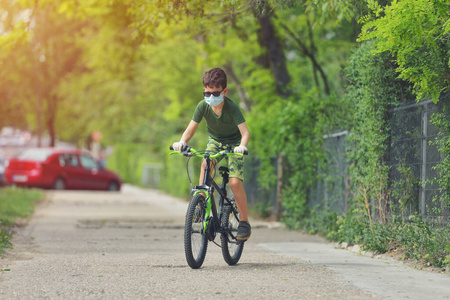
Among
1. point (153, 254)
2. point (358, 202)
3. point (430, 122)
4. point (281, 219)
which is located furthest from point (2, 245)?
point (281, 219)

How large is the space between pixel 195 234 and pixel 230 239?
0.77 metres

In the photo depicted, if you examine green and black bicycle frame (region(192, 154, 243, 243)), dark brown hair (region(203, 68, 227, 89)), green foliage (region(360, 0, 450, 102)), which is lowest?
green and black bicycle frame (region(192, 154, 243, 243))

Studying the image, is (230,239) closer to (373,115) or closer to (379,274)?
(379,274)

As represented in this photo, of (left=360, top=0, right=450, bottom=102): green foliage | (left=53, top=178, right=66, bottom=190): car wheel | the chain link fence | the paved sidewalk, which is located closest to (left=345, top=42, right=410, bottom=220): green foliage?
the chain link fence

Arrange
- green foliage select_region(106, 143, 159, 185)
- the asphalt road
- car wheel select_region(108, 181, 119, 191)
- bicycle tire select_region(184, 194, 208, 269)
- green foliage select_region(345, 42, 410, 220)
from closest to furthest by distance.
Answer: the asphalt road < bicycle tire select_region(184, 194, 208, 269) < green foliage select_region(345, 42, 410, 220) < car wheel select_region(108, 181, 119, 191) < green foliage select_region(106, 143, 159, 185)

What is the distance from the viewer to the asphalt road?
6160 mm

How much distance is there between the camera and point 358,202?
32.7ft

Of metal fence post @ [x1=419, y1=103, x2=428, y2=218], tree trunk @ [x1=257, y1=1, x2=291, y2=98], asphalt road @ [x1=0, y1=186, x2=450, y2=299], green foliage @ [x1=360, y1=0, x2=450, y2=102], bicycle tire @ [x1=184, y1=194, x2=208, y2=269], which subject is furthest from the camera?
tree trunk @ [x1=257, y1=1, x2=291, y2=98]

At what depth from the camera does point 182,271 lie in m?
7.48

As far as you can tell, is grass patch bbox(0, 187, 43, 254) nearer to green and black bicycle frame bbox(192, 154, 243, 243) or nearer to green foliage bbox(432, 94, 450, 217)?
green and black bicycle frame bbox(192, 154, 243, 243)

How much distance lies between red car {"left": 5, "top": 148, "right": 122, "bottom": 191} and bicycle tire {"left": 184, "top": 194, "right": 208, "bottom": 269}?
69.1ft

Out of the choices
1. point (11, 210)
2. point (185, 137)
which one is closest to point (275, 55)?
point (11, 210)

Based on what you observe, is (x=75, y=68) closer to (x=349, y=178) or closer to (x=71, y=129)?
(x=71, y=129)

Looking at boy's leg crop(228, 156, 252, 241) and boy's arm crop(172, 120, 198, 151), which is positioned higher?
boy's arm crop(172, 120, 198, 151)
